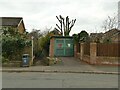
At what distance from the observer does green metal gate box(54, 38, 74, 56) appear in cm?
3238

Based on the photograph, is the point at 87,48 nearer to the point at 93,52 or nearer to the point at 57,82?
the point at 93,52

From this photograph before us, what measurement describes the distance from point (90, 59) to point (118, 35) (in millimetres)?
17981

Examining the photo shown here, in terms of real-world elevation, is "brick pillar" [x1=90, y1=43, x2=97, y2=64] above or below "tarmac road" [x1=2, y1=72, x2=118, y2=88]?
above

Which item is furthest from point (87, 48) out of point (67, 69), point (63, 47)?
point (63, 47)

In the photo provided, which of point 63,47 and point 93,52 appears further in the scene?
point 63,47

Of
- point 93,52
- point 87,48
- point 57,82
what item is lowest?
point 57,82

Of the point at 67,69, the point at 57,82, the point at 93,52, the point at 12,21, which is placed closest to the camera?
the point at 57,82

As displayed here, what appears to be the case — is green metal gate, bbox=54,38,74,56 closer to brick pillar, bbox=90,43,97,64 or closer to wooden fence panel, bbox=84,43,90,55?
wooden fence panel, bbox=84,43,90,55

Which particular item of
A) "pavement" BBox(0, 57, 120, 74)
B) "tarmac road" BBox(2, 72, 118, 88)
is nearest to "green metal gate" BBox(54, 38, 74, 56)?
"pavement" BBox(0, 57, 120, 74)

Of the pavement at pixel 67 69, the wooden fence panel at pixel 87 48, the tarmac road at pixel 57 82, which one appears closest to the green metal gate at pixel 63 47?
the wooden fence panel at pixel 87 48

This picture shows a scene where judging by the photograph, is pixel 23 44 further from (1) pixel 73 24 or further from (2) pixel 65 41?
(1) pixel 73 24

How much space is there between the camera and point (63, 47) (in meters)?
32.3

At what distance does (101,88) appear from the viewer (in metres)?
10.0

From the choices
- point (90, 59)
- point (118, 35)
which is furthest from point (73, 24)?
point (90, 59)
